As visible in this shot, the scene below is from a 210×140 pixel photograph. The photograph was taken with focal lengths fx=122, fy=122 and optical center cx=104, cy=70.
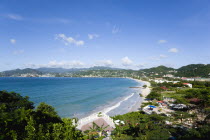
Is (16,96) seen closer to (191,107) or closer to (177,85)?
(191,107)

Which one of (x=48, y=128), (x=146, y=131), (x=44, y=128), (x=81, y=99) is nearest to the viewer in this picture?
(x=44, y=128)

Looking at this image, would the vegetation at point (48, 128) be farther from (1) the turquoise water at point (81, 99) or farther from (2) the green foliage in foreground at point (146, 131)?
(1) the turquoise water at point (81, 99)

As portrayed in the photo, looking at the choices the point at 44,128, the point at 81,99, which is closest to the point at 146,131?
the point at 44,128

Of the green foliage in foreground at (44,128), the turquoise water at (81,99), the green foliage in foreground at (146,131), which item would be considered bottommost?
the turquoise water at (81,99)

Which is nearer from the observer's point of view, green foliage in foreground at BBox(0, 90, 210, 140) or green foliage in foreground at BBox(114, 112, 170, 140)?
green foliage in foreground at BBox(0, 90, 210, 140)

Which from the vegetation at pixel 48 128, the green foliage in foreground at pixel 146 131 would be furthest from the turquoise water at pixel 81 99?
the vegetation at pixel 48 128

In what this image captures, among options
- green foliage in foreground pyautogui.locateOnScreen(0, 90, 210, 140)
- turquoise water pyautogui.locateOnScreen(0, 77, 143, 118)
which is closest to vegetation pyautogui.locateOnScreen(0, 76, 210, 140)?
green foliage in foreground pyautogui.locateOnScreen(0, 90, 210, 140)

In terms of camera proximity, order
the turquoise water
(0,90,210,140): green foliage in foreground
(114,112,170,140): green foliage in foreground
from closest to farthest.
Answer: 1. (0,90,210,140): green foliage in foreground
2. (114,112,170,140): green foliage in foreground
3. the turquoise water

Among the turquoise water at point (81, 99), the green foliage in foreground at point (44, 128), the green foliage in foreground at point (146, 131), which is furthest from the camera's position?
the turquoise water at point (81, 99)

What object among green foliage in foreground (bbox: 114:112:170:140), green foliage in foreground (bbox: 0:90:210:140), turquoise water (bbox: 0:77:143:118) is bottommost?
turquoise water (bbox: 0:77:143:118)

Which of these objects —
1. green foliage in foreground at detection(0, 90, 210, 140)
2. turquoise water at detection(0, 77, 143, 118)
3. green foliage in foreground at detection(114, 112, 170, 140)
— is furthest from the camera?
turquoise water at detection(0, 77, 143, 118)

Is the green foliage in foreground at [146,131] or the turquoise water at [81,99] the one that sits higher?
the green foliage in foreground at [146,131]

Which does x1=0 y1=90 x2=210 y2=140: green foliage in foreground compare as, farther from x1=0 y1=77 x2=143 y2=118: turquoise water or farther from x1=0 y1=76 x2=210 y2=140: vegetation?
x1=0 y1=77 x2=143 y2=118: turquoise water

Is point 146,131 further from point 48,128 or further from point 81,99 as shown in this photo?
point 81,99
